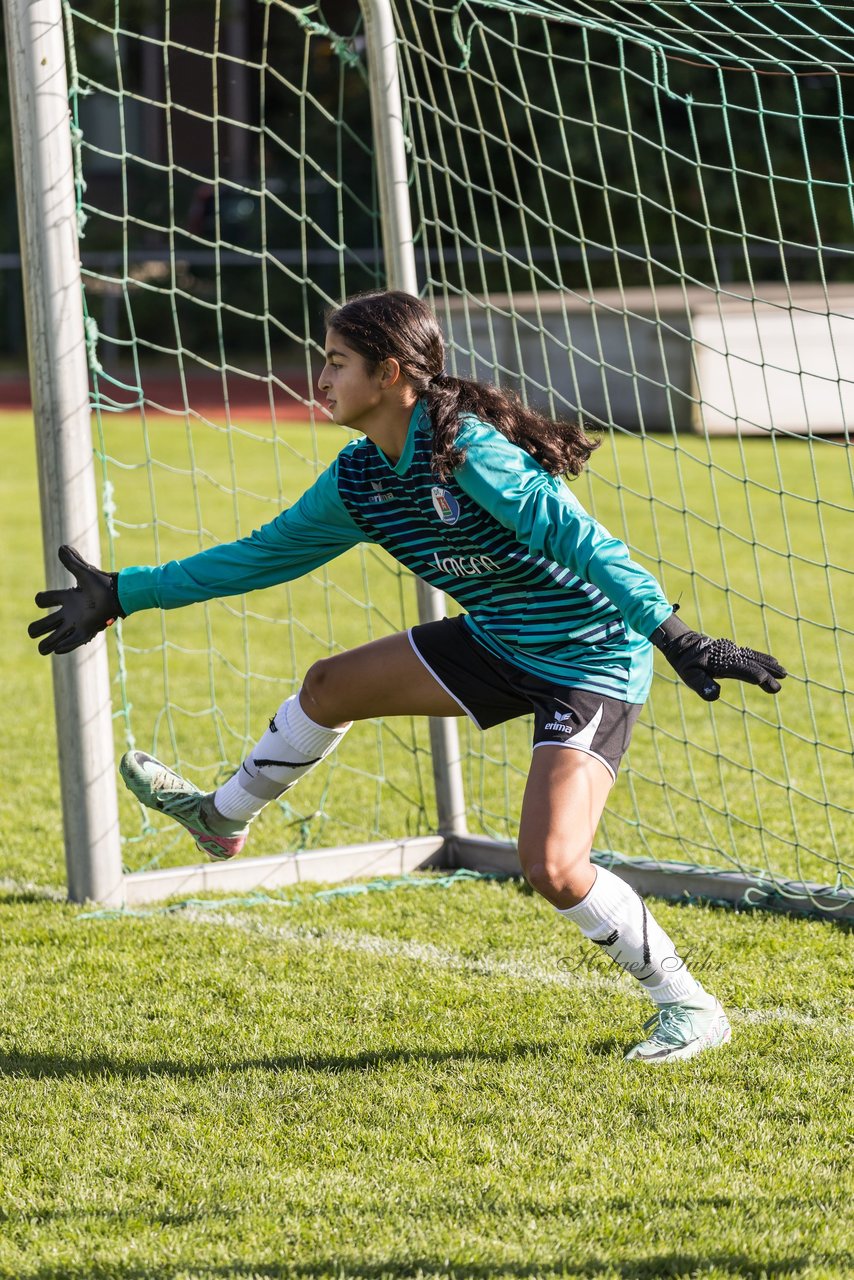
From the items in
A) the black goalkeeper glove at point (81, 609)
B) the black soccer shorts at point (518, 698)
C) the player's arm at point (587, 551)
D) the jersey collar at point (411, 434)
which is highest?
the jersey collar at point (411, 434)

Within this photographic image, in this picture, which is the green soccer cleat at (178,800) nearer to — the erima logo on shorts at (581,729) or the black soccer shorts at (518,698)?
the black soccer shorts at (518,698)

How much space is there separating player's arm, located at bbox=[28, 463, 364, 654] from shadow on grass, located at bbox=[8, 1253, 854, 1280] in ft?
4.85

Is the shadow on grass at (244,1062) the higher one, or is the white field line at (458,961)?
the shadow on grass at (244,1062)

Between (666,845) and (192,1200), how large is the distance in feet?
8.94

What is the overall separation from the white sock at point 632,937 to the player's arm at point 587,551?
0.61 metres

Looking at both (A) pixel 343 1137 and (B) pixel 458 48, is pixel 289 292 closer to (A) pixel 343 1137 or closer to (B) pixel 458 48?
(B) pixel 458 48

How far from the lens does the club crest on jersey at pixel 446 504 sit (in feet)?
11.0

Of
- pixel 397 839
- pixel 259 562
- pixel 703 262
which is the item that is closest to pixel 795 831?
pixel 397 839

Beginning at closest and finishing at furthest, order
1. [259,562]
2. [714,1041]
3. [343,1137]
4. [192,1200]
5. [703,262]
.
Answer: [192,1200] < [343,1137] < [714,1041] < [259,562] < [703,262]

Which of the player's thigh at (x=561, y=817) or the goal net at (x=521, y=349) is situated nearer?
the player's thigh at (x=561, y=817)

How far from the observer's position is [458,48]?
526cm

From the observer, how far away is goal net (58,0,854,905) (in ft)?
16.8

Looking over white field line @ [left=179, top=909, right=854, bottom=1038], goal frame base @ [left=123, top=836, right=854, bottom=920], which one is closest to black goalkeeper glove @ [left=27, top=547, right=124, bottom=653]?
white field line @ [left=179, top=909, right=854, bottom=1038]

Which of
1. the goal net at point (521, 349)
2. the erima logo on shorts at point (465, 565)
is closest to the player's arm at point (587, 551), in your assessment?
the erima logo on shorts at point (465, 565)
